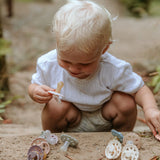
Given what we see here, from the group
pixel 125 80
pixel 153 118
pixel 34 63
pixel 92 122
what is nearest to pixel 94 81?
pixel 125 80

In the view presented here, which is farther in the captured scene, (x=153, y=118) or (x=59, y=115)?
(x=59, y=115)

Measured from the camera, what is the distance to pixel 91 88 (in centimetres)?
212

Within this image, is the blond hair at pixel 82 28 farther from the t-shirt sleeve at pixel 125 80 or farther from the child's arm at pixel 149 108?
the child's arm at pixel 149 108

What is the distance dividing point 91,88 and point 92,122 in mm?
338

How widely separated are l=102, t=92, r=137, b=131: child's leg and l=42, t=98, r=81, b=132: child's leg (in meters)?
0.26

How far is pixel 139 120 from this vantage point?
3.06 m

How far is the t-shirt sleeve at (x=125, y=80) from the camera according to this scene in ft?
6.77

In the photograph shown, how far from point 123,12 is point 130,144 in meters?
11.9

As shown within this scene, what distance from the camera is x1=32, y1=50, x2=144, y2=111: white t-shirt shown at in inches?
81.8

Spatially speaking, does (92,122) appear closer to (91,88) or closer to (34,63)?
(91,88)

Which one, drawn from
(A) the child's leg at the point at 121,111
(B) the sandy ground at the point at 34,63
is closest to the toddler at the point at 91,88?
(A) the child's leg at the point at 121,111

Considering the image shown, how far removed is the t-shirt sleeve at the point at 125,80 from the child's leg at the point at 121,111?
8cm

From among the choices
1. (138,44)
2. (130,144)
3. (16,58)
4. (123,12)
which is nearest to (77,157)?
(130,144)

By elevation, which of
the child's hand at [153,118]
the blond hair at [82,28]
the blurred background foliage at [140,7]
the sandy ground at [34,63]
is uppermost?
the blond hair at [82,28]
